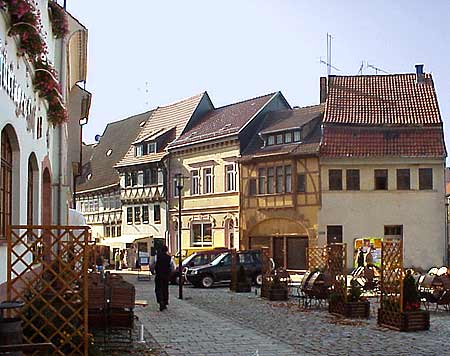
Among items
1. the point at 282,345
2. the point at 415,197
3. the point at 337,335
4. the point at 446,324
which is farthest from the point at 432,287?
the point at 415,197

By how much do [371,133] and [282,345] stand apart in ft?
109

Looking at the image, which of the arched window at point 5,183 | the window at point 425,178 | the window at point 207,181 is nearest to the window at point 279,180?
the window at point 207,181

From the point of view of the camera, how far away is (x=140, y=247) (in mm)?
57062

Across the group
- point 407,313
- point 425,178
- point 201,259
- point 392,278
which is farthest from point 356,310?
point 425,178

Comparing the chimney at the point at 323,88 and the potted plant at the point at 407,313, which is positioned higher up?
the chimney at the point at 323,88

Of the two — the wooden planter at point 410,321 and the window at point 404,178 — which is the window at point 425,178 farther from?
the wooden planter at point 410,321

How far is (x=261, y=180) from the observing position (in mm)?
47312

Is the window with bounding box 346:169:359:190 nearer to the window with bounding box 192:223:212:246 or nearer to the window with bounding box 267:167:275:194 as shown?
the window with bounding box 267:167:275:194

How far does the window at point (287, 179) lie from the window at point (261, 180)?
1.67 meters

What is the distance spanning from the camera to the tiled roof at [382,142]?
44.2m

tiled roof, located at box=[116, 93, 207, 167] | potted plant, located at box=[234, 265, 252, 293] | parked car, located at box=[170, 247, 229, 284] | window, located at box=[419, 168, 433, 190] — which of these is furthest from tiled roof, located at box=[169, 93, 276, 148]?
potted plant, located at box=[234, 265, 252, 293]

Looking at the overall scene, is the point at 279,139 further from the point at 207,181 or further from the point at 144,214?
the point at 144,214

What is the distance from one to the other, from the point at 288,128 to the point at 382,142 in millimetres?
5684

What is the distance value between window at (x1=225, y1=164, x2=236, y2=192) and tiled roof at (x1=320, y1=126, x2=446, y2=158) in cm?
719
